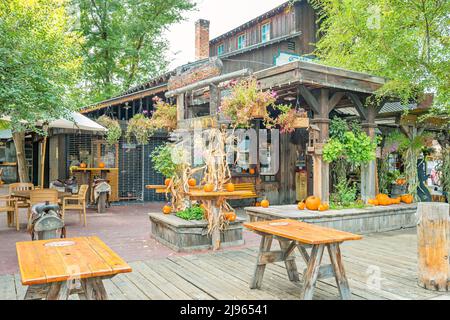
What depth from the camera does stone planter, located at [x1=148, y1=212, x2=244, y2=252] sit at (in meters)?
5.64

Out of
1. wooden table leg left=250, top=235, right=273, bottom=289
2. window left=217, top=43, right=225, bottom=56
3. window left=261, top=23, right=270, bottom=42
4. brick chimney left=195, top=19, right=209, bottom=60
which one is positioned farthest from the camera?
window left=217, top=43, right=225, bottom=56

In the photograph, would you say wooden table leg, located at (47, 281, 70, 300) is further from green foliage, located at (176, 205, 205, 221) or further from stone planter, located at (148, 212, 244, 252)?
green foliage, located at (176, 205, 205, 221)

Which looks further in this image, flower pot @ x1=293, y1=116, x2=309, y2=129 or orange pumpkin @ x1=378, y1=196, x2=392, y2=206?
orange pumpkin @ x1=378, y1=196, x2=392, y2=206

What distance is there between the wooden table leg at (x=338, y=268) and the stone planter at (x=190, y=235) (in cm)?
258

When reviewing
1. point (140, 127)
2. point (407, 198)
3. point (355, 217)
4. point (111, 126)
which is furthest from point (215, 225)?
point (111, 126)

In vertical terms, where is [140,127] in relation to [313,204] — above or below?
above

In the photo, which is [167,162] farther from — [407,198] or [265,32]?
[265,32]

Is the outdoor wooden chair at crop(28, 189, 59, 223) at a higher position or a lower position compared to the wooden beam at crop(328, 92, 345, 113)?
lower

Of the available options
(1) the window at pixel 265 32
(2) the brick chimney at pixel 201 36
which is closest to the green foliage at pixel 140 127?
(2) the brick chimney at pixel 201 36

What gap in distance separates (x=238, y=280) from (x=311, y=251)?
1069mm

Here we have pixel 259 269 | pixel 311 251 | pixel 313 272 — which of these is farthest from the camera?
pixel 259 269

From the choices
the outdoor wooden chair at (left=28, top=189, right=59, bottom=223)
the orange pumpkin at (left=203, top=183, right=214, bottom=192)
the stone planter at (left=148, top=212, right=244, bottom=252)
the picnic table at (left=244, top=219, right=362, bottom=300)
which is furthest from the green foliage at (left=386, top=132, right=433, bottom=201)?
the outdoor wooden chair at (left=28, top=189, right=59, bottom=223)

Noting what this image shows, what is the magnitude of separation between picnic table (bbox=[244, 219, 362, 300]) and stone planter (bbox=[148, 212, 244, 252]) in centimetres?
181

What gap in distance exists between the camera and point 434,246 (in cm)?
409
